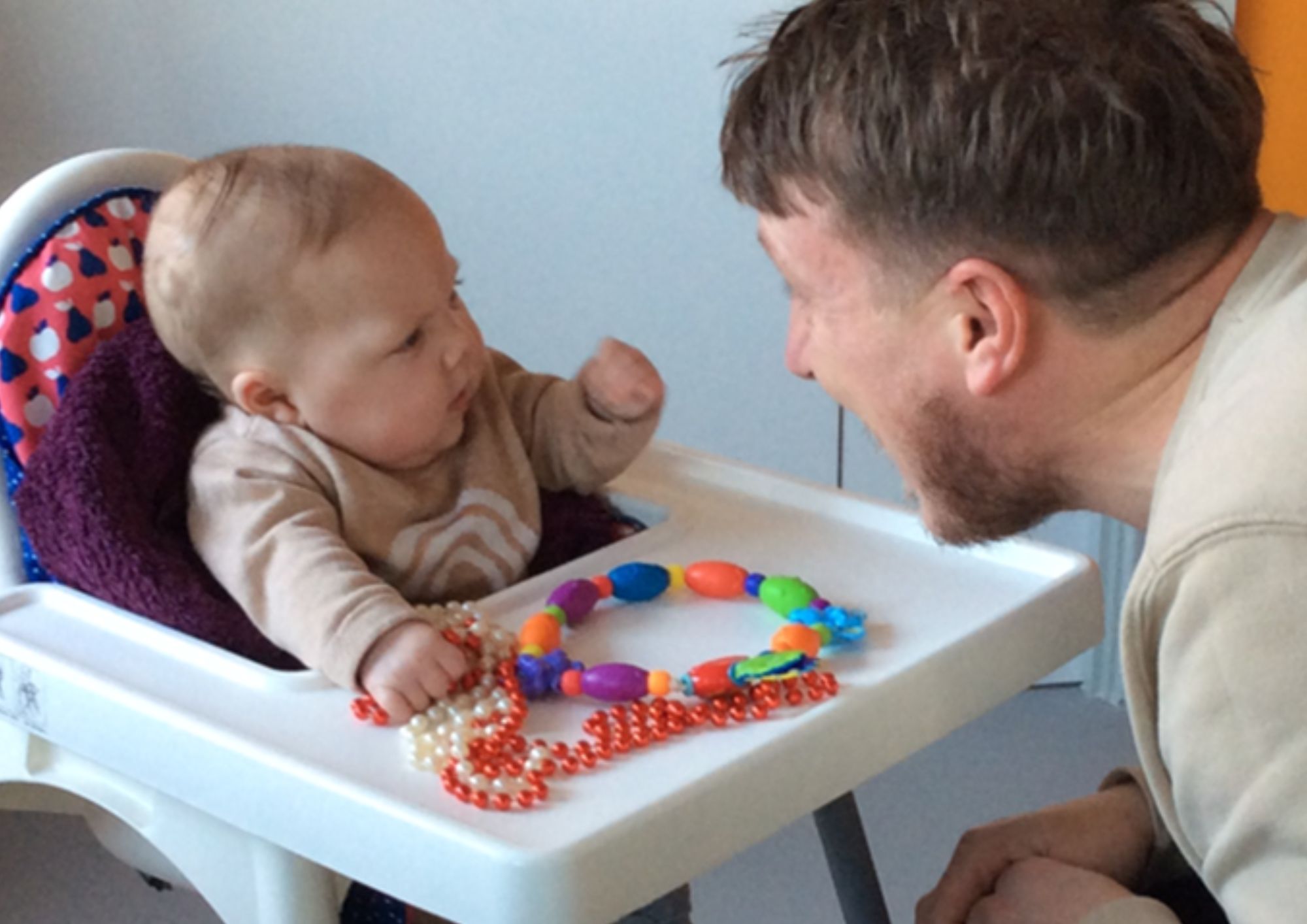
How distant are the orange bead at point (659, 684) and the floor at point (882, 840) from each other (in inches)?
31.7

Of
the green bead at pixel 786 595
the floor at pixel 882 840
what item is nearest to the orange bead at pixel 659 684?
the green bead at pixel 786 595

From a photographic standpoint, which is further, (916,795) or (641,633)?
(916,795)

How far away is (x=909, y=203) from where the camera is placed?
2.60ft

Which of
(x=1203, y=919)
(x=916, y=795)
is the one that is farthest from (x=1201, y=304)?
(x=916, y=795)

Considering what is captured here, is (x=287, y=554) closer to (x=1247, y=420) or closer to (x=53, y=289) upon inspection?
(x=53, y=289)

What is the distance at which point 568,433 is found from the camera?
1.02m

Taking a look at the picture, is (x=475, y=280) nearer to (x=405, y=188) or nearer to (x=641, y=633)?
(x=405, y=188)

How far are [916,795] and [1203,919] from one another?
2.90 ft

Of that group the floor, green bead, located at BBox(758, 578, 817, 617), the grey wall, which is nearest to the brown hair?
green bead, located at BBox(758, 578, 817, 617)

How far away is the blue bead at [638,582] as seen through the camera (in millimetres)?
915

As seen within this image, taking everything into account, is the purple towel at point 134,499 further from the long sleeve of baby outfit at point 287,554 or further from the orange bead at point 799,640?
the orange bead at point 799,640

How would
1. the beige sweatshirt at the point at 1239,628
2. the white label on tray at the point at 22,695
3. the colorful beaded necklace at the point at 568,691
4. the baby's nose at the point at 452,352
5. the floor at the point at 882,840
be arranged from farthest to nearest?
the floor at the point at 882,840 → the baby's nose at the point at 452,352 → the white label on tray at the point at 22,695 → the colorful beaded necklace at the point at 568,691 → the beige sweatshirt at the point at 1239,628

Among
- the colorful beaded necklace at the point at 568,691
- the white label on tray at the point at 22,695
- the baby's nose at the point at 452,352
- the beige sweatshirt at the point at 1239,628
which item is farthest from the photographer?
the baby's nose at the point at 452,352

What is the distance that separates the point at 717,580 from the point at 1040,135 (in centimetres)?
31
